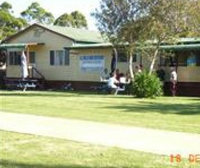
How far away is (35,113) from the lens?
16203 mm

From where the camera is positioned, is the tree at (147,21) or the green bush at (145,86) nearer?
the green bush at (145,86)

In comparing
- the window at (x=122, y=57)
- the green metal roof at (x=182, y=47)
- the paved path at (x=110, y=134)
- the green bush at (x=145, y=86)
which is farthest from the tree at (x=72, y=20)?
the paved path at (x=110, y=134)

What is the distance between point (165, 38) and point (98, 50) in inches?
296

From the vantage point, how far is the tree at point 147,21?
26594 millimetres

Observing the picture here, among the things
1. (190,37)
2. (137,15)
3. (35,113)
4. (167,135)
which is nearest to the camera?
(167,135)

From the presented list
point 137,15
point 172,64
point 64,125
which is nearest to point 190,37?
point 172,64

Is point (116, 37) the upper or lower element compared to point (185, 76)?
upper

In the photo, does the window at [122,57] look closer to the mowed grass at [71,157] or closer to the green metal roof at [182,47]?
the green metal roof at [182,47]

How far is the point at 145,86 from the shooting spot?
2572cm

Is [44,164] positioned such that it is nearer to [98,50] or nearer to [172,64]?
[172,64]

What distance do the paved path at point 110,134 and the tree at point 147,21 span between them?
1367 centimetres

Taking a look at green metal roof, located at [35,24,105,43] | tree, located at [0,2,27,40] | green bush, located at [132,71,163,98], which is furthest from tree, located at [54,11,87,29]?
green bush, located at [132,71,163,98]

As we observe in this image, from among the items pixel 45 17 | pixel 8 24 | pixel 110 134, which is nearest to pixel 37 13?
pixel 45 17

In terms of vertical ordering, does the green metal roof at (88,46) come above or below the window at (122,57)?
above
